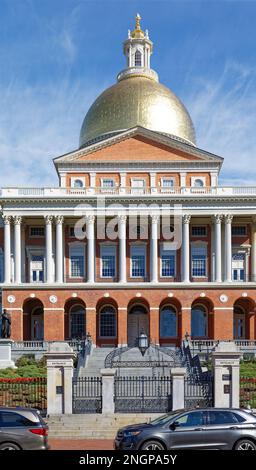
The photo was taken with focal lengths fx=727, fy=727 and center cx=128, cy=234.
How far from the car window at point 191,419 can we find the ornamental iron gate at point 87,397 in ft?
28.3

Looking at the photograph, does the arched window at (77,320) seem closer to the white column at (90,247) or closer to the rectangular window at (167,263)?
the white column at (90,247)

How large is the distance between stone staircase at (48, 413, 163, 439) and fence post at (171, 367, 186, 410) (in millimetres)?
875

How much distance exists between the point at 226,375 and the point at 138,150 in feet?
113

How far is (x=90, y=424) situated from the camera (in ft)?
85.4

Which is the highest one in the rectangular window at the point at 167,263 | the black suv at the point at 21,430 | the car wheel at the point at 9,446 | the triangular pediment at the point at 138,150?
the triangular pediment at the point at 138,150

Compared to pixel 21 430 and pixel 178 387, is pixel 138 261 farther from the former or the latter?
pixel 21 430

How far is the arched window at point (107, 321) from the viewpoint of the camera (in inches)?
2286

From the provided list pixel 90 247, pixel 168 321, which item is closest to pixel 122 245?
pixel 90 247

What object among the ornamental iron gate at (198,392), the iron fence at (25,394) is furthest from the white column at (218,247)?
the iron fence at (25,394)

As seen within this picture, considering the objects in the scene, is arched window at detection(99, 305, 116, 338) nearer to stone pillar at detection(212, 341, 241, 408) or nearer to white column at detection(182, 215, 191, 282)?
white column at detection(182, 215, 191, 282)

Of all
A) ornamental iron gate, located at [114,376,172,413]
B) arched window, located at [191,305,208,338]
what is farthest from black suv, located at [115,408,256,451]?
arched window, located at [191,305,208,338]

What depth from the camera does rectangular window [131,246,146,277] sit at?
57.7 metres

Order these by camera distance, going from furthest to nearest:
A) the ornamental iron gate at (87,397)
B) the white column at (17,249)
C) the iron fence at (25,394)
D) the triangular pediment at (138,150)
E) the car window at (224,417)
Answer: the triangular pediment at (138,150)
the white column at (17,249)
the iron fence at (25,394)
the ornamental iron gate at (87,397)
the car window at (224,417)
